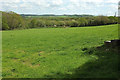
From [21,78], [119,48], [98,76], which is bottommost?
[21,78]

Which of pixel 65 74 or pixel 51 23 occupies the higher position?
pixel 51 23

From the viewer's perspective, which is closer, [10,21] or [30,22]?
[10,21]

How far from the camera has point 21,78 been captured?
8344 millimetres

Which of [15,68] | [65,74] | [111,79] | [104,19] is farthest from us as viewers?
[104,19]

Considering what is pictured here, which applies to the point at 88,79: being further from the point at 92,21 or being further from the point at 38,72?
the point at 92,21

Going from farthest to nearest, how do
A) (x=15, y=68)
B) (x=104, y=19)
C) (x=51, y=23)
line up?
(x=51, y=23) → (x=104, y=19) → (x=15, y=68)

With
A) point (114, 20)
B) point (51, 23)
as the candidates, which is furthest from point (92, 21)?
point (51, 23)

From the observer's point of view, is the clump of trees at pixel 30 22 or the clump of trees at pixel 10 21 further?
the clump of trees at pixel 30 22

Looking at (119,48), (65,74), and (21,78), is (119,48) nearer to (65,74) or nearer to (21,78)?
(65,74)

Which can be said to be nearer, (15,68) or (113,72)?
(113,72)

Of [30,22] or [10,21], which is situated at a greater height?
[30,22]

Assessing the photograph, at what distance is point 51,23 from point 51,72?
9262 cm

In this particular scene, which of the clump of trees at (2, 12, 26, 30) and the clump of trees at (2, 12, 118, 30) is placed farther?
the clump of trees at (2, 12, 118, 30)

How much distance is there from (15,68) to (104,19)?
254 feet
